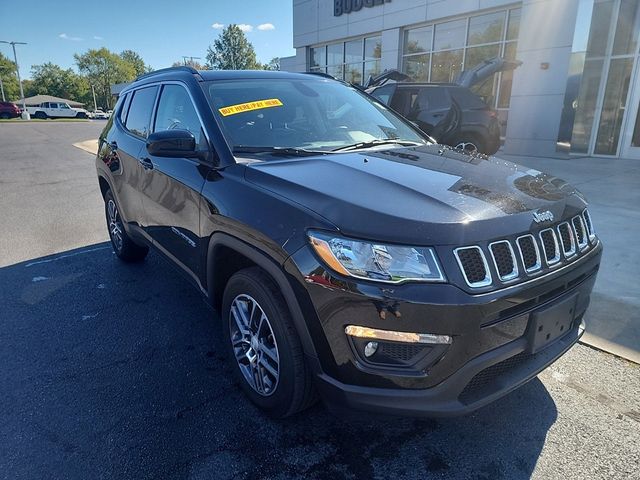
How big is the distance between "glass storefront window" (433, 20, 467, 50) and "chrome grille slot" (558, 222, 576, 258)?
46.5ft

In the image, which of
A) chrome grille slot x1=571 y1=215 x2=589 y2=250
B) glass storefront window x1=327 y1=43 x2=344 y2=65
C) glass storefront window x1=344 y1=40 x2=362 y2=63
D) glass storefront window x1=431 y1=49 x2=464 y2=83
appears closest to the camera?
chrome grille slot x1=571 y1=215 x2=589 y2=250

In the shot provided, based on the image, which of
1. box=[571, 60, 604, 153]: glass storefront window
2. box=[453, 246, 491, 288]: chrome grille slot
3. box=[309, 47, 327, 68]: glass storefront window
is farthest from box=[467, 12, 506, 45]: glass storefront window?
box=[453, 246, 491, 288]: chrome grille slot

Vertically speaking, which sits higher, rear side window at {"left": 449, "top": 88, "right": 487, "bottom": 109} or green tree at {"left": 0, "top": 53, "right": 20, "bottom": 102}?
green tree at {"left": 0, "top": 53, "right": 20, "bottom": 102}

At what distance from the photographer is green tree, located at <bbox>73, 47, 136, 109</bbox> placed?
322 feet

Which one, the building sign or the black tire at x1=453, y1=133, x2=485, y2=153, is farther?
the building sign

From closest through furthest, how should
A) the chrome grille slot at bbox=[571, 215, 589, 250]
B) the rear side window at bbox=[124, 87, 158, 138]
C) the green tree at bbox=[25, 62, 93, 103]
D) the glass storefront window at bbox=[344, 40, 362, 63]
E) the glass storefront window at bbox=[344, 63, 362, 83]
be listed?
the chrome grille slot at bbox=[571, 215, 589, 250] → the rear side window at bbox=[124, 87, 158, 138] → the glass storefront window at bbox=[344, 40, 362, 63] → the glass storefront window at bbox=[344, 63, 362, 83] → the green tree at bbox=[25, 62, 93, 103]

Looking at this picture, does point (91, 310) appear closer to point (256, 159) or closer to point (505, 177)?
point (256, 159)

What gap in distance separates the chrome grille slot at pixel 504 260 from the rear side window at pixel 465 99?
7.79 meters

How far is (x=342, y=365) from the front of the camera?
6.12 feet

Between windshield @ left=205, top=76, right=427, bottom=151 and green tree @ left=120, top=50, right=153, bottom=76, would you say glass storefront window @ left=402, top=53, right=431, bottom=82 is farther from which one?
green tree @ left=120, top=50, right=153, bottom=76

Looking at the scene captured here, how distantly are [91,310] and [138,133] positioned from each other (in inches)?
60.9

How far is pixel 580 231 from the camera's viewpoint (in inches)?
91.4

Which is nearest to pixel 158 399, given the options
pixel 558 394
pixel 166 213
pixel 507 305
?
pixel 166 213

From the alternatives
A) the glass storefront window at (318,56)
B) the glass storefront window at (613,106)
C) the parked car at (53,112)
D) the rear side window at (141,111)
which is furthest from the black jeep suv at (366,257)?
the parked car at (53,112)
